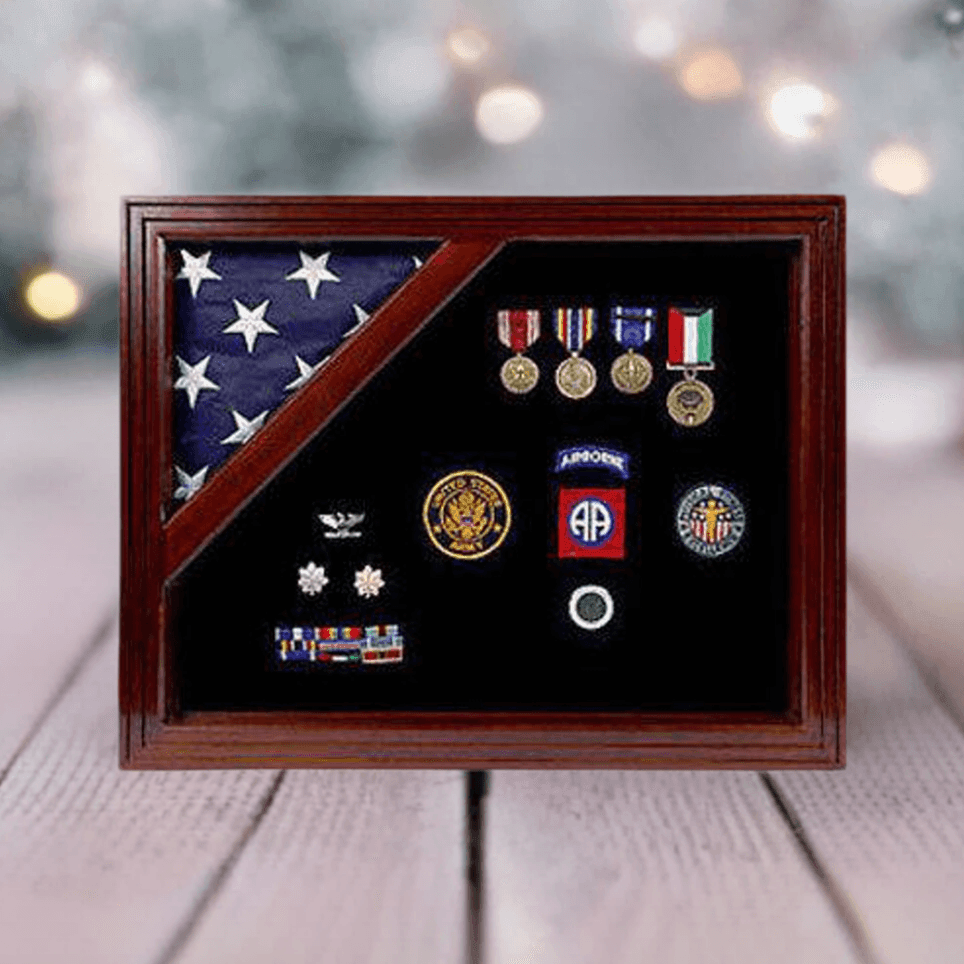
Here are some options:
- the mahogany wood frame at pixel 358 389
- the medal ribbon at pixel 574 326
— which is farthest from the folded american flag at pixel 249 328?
the medal ribbon at pixel 574 326

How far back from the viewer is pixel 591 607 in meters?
1.12

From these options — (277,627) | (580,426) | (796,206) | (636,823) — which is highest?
(796,206)

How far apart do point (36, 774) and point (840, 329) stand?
63 centimetres

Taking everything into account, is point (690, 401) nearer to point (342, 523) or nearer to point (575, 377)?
point (575, 377)

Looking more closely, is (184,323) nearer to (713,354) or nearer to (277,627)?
(277,627)

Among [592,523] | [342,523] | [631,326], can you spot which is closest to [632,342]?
[631,326]

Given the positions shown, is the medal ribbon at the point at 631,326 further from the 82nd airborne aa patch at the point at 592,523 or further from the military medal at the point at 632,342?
the 82nd airborne aa patch at the point at 592,523

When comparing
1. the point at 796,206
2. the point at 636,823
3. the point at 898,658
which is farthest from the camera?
the point at 898,658

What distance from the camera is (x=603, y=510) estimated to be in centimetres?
111

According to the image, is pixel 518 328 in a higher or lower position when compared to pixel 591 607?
higher

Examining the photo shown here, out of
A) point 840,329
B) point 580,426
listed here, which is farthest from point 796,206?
point 580,426

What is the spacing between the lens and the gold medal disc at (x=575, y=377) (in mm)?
1097

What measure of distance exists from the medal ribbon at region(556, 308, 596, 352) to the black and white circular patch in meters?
0.17

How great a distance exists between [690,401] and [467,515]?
178mm
